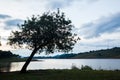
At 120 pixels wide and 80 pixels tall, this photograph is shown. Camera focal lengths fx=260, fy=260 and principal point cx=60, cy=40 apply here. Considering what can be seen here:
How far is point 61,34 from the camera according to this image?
5175 centimetres

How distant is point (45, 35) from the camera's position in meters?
50.3

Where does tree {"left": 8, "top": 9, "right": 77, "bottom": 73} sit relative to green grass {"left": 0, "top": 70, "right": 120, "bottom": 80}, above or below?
above

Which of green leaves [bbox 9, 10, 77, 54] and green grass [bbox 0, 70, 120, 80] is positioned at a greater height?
green leaves [bbox 9, 10, 77, 54]

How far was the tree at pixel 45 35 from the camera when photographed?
50.8 meters

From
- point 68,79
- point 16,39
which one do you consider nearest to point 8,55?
point 16,39

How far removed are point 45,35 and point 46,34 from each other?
28 centimetres

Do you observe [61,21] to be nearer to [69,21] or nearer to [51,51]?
[69,21]

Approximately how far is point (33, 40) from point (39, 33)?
1846 mm

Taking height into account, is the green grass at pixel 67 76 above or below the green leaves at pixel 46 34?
below

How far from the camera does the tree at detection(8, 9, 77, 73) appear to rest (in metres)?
50.8

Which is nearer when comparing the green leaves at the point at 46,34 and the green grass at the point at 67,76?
the green grass at the point at 67,76

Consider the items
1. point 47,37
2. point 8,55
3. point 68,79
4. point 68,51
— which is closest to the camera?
point 68,79

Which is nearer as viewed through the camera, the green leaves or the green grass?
the green grass

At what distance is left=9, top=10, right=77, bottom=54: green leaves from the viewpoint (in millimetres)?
50719
